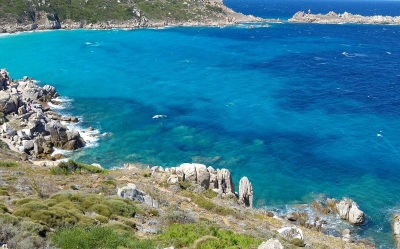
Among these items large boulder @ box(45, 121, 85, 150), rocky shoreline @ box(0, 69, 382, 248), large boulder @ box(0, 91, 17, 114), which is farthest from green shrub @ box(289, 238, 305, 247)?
large boulder @ box(0, 91, 17, 114)

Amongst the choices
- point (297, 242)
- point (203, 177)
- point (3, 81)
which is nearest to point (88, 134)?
point (3, 81)

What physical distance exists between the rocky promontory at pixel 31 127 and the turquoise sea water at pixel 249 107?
4550 mm

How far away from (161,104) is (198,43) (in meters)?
78.7

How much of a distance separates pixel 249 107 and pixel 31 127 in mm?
43838

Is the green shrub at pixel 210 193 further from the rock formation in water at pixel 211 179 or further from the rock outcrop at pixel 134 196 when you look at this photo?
the rock outcrop at pixel 134 196

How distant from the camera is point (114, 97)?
279ft

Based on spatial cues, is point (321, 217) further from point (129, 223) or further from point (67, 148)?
point (67, 148)

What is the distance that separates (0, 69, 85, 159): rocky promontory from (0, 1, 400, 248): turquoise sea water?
4.55m

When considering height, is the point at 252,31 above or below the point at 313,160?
above

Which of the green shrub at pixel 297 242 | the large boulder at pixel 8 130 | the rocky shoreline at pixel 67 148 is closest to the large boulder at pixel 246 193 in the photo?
the rocky shoreline at pixel 67 148

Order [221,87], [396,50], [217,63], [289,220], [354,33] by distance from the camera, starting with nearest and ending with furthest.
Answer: [289,220]
[221,87]
[217,63]
[396,50]
[354,33]

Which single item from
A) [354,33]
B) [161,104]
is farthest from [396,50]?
[161,104]

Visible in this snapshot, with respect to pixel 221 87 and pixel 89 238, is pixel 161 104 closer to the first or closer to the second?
pixel 221 87

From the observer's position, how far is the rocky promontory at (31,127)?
55769 mm
